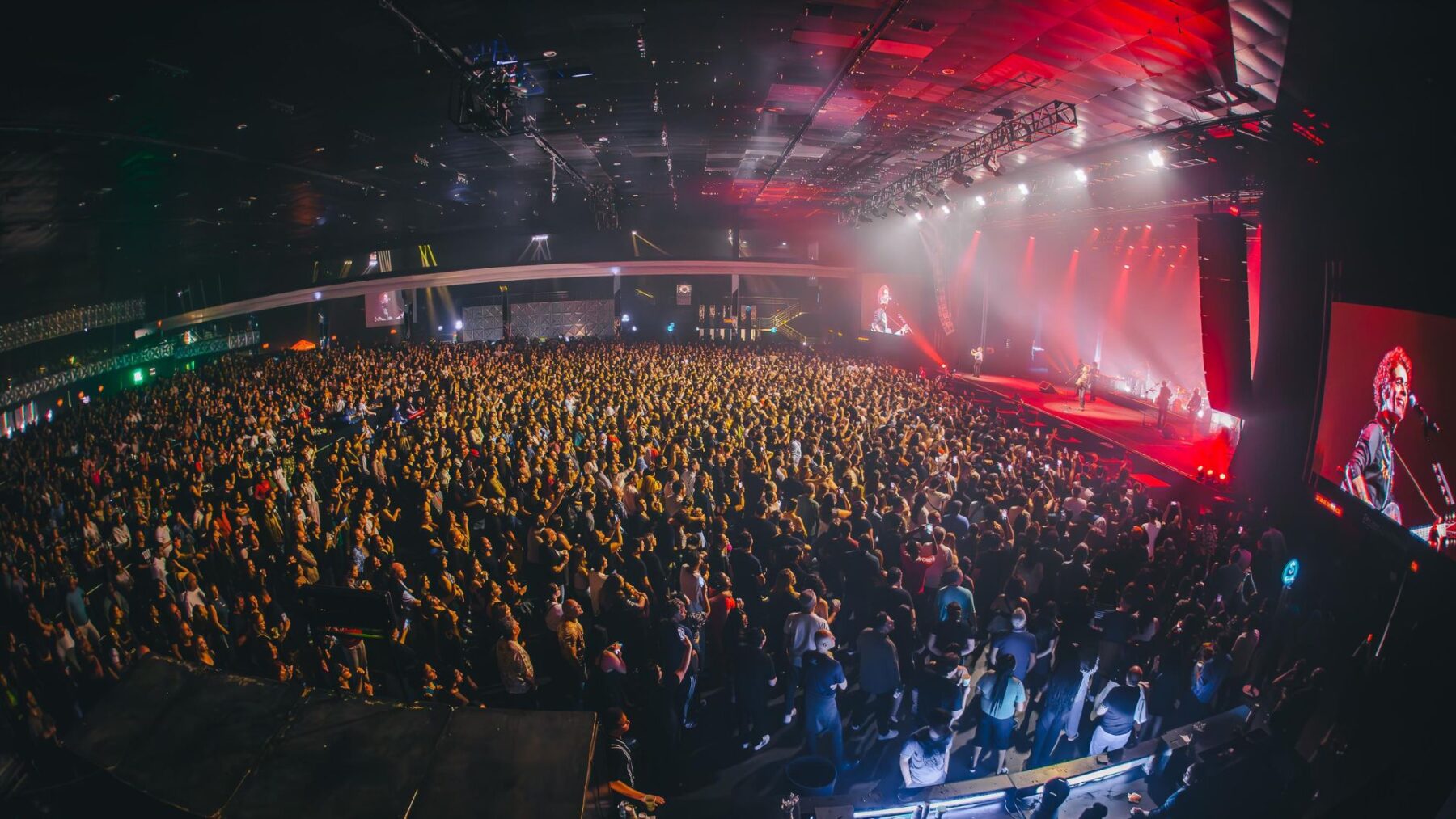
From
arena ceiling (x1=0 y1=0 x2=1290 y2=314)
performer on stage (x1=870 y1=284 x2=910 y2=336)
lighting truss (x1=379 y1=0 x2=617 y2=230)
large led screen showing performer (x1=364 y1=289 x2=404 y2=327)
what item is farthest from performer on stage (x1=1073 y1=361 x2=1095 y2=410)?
large led screen showing performer (x1=364 y1=289 x2=404 y2=327)

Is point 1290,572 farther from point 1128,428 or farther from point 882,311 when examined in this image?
point 882,311

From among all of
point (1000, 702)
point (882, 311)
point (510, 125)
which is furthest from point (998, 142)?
point (882, 311)

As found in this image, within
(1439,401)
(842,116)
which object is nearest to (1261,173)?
(1439,401)

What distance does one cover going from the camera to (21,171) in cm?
816

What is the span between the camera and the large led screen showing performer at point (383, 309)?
26688 millimetres

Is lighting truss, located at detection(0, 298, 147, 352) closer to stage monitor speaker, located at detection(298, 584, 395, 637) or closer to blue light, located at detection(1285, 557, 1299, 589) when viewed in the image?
stage monitor speaker, located at detection(298, 584, 395, 637)

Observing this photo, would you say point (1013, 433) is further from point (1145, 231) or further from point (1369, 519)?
point (1145, 231)

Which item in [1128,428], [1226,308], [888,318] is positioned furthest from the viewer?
[888,318]

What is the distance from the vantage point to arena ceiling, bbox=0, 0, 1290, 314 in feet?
19.0

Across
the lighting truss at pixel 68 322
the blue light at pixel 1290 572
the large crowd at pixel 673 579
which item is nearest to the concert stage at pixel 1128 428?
the large crowd at pixel 673 579

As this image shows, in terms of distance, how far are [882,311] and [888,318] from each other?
1.37 feet

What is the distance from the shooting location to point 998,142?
1084 cm

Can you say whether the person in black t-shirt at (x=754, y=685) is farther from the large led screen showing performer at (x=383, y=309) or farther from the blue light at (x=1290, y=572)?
the large led screen showing performer at (x=383, y=309)

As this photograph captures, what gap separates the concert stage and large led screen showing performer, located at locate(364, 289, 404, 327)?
79.7 ft
